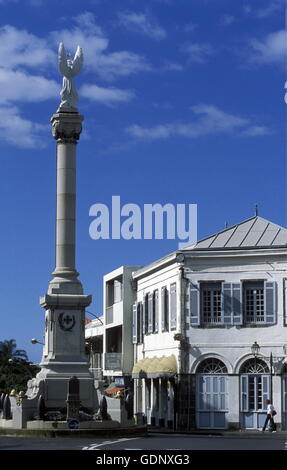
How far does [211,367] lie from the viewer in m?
49.0

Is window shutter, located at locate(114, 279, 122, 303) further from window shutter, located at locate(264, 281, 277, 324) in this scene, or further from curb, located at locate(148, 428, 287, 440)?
curb, located at locate(148, 428, 287, 440)

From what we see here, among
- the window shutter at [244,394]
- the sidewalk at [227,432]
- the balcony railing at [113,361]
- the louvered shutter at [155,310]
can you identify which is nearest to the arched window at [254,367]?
the window shutter at [244,394]

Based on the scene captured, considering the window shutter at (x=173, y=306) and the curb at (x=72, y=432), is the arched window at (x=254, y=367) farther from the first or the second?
the curb at (x=72, y=432)

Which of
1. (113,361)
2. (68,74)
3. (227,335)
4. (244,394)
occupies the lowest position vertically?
(244,394)

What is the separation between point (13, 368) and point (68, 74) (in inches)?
1830

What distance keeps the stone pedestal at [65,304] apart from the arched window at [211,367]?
711 centimetres

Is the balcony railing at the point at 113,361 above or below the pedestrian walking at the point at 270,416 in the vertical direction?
above

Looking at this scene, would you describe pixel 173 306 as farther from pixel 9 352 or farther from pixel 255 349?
pixel 9 352

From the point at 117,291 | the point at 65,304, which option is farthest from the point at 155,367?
the point at 117,291

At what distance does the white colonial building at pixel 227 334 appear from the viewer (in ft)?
157

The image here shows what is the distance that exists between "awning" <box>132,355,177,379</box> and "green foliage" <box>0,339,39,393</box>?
86.6 ft

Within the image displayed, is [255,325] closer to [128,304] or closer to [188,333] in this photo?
[188,333]
